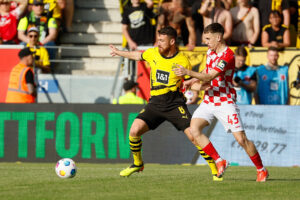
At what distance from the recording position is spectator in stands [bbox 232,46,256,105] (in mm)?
14094

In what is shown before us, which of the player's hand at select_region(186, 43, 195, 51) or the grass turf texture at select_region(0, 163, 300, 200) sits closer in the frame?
the grass turf texture at select_region(0, 163, 300, 200)

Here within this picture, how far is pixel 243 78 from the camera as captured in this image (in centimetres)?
1436

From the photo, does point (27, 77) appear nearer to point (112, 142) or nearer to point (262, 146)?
point (112, 142)

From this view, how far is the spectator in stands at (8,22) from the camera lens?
16594 mm

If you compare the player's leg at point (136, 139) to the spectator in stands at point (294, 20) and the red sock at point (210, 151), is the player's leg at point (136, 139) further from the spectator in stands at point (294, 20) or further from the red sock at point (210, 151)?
the spectator in stands at point (294, 20)

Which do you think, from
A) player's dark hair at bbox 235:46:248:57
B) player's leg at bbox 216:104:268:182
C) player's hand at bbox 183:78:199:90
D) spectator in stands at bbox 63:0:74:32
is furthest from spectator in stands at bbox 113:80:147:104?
player's leg at bbox 216:104:268:182

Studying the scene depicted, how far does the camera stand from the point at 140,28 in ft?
52.3

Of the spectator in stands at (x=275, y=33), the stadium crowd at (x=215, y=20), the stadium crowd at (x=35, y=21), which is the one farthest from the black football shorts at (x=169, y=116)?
the stadium crowd at (x=35, y=21)

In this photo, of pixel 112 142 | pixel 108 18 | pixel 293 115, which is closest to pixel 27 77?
pixel 112 142

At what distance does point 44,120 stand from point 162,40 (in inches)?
210

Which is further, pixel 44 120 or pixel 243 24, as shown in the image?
pixel 243 24

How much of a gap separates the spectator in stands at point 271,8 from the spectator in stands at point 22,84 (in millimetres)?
5759

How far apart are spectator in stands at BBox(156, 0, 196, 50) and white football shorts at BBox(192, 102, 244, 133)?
624 cm

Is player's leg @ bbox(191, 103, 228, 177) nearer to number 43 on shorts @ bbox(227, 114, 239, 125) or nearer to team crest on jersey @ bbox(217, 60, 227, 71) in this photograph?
number 43 on shorts @ bbox(227, 114, 239, 125)
